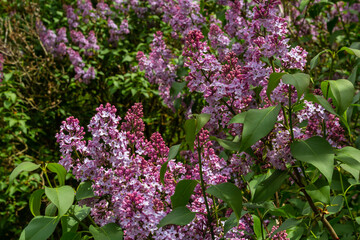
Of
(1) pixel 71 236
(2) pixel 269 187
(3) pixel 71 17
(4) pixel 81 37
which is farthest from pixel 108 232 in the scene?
(3) pixel 71 17

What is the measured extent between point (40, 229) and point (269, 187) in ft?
2.72

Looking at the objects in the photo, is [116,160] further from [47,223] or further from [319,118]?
[319,118]

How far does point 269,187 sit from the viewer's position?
4.93 feet

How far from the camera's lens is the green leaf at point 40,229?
1431 mm

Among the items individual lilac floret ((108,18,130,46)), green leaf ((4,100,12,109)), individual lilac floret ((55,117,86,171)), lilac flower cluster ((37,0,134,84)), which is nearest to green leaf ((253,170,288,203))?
individual lilac floret ((55,117,86,171))

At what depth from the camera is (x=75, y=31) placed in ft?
17.9

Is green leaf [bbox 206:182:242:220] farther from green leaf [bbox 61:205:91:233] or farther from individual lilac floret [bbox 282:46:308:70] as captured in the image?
individual lilac floret [bbox 282:46:308:70]

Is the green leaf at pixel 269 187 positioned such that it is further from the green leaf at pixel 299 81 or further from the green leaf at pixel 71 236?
the green leaf at pixel 71 236

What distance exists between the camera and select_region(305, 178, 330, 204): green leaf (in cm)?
150

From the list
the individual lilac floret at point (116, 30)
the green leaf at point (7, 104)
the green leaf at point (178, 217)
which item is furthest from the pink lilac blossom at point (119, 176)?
the individual lilac floret at point (116, 30)

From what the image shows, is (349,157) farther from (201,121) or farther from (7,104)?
(7,104)

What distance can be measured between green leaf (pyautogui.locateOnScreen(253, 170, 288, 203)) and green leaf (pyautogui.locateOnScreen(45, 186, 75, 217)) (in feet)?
2.12

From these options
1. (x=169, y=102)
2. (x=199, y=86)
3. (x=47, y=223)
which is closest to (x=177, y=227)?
(x=47, y=223)

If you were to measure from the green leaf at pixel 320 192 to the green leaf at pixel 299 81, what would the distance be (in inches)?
17.5
